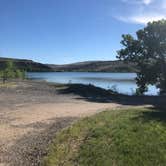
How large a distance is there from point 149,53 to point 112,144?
27.1m

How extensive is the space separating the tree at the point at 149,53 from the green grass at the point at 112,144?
2149 cm

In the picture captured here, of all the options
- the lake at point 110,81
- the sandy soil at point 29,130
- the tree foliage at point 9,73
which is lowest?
the lake at point 110,81

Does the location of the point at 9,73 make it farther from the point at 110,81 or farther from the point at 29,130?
the point at 29,130

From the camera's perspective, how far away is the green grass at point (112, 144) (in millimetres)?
11703

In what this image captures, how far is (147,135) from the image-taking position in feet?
46.5

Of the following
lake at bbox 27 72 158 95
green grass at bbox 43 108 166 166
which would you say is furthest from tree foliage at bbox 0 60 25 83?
green grass at bbox 43 108 166 166

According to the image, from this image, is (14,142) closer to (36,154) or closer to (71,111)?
(36,154)

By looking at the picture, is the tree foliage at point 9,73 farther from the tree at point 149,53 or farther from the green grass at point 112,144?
the green grass at point 112,144

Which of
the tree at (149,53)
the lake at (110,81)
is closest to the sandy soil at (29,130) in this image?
the tree at (149,53)

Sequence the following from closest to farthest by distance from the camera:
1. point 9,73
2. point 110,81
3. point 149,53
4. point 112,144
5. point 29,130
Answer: point 112,144
point 29,130
point 149,53
point 9,73
point 110,81

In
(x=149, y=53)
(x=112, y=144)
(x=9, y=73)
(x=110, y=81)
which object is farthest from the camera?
(x=110, y=81)

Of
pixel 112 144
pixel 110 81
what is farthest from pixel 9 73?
pixel 112 144

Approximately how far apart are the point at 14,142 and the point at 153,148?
5.56 m

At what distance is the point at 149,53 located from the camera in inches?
1543
